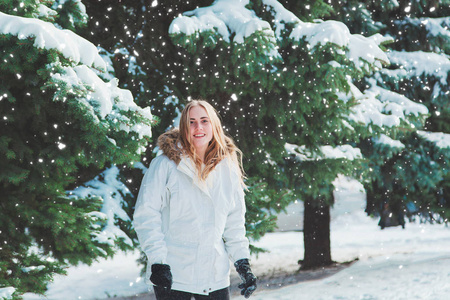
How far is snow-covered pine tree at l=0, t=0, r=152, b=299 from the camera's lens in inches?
124

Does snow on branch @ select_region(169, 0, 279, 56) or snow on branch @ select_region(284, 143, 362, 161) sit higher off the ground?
snow on branch @ select_region(169, 0, 279, 56)

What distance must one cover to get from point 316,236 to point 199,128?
813 cm

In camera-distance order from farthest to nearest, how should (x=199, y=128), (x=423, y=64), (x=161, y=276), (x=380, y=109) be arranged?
(x=423, y=64) → (x=380, y=109) → (x=199, y=128) → (x=161, y=276)

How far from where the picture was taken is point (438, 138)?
9.00 m

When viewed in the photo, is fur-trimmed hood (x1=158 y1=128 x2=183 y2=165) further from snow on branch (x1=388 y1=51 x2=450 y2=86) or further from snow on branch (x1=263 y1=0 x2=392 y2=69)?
snow on branch (x1=388 y1=51 x2=450 y2=86)

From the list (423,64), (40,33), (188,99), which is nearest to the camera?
(40,33)

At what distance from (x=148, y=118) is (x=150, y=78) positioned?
2.54 m

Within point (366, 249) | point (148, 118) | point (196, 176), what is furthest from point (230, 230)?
point (366, 249)

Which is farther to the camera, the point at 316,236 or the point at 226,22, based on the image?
the point at 316,236

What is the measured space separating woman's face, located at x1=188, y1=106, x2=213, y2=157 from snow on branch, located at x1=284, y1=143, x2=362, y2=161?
3945mm

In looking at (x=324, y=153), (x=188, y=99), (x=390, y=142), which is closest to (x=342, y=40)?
(x=188, y=99)

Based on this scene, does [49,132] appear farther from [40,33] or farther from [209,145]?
[209,145]

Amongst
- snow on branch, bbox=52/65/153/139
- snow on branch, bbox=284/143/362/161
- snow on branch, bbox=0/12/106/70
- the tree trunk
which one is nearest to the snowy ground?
the tree trunk

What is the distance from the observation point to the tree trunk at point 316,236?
10422 millimetres
